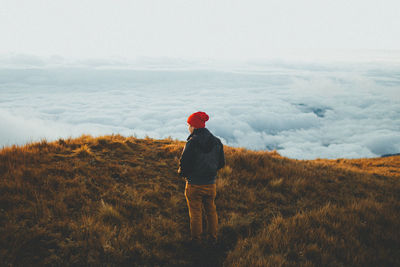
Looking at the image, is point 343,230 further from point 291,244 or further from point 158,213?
point 158,213

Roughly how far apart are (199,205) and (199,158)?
91 centimetres

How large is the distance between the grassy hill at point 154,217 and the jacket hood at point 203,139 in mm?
1844

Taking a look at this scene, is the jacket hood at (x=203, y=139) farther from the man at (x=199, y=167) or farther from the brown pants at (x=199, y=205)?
the brown pants at (x=199, y=205)

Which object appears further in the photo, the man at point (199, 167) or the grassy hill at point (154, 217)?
the man at point (199, 167)

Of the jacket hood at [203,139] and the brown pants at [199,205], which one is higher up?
the jacket hood at [203,139]

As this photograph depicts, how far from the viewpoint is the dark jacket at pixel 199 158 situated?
3733 millimetres

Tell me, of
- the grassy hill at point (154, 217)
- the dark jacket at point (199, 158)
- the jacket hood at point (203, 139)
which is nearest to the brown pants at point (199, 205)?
the dark jacket at point (199, 158)

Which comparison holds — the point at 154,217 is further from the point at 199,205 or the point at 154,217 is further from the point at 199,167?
the point at 199,167

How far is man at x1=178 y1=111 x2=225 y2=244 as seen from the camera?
147 inches

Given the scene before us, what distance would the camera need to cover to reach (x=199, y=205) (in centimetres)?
390

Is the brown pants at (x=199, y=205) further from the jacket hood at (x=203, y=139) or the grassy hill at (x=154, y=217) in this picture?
the jacket hood at (x=203, y=139)

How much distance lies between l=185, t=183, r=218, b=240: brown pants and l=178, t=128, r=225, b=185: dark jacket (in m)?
0.12

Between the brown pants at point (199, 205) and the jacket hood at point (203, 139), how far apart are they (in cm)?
71

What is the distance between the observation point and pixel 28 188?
176 inches
